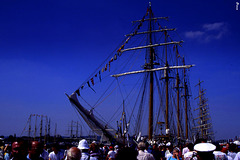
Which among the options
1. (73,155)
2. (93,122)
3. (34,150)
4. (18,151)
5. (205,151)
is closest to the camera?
(18,151)

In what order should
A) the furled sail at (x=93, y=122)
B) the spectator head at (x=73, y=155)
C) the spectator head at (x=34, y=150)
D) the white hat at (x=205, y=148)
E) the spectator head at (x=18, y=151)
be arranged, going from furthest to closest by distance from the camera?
the furled sail at (x=93, y=122)
the spectator head at (x=34, y=150)
the spectator head at (x=73, y=155)
the white hat at (x=205, y=148)
the spectator head at (x=18, y=151)

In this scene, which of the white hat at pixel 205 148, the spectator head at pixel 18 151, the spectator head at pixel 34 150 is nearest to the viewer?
the spectator head at pixel 18 151

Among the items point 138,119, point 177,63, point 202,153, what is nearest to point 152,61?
point 138,119

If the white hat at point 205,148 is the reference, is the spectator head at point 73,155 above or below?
below

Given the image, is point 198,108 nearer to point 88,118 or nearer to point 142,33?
point 142,33

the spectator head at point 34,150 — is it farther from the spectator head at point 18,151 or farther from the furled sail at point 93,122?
the furled sail at point 93,122

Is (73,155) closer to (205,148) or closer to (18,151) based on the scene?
(18,151)

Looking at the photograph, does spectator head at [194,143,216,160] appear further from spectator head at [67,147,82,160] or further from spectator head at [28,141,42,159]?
spectator head at [28,141,42,159]

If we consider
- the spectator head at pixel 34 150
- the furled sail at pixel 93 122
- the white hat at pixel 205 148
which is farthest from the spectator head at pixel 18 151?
the furled sail at pixel 93 122

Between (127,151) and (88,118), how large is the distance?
78.0 ft

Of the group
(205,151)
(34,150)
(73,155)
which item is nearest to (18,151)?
(34,150)

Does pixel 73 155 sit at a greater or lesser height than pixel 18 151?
lesser

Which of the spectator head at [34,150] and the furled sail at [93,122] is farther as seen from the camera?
the furled sail at [93,122]

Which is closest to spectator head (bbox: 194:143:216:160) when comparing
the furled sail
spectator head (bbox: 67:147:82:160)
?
spectator head (bbox: 67:147:82:160)
